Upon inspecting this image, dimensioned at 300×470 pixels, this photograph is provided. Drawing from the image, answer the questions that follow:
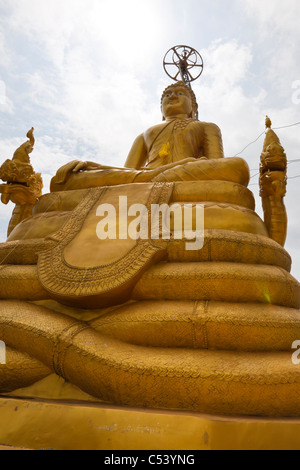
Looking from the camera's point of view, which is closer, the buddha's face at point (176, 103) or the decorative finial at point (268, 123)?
the decorative finial at point (268, 123)

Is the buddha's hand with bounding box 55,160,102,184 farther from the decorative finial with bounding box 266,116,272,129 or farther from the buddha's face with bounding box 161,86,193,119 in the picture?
the buddha's face with bounding box 161,86,193,119

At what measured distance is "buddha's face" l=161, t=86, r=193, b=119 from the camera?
4.90 m

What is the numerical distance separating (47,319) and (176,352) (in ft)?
2.31

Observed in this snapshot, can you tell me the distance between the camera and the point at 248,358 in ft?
5.18

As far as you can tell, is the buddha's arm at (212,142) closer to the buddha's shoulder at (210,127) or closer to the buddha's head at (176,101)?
the buddha's shoulder at (210,127)

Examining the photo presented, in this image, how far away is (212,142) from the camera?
14.1ft

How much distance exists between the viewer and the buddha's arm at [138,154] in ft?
15.5

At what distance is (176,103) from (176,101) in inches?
1.4

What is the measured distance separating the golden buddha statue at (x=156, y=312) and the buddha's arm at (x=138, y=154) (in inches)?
82.8

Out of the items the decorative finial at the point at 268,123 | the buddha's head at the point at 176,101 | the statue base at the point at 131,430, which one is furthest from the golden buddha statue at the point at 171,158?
the statue base at the point at 131,430

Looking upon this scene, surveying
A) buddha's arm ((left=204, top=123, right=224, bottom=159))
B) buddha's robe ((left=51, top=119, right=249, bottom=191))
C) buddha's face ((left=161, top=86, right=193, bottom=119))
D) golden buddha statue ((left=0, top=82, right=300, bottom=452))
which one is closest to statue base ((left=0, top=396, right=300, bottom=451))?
golden buddha statue ((left=0, top=82, right=300, bottom=452))

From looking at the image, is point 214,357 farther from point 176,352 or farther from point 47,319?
point 47,319

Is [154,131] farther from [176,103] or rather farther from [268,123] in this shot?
[268,123]
